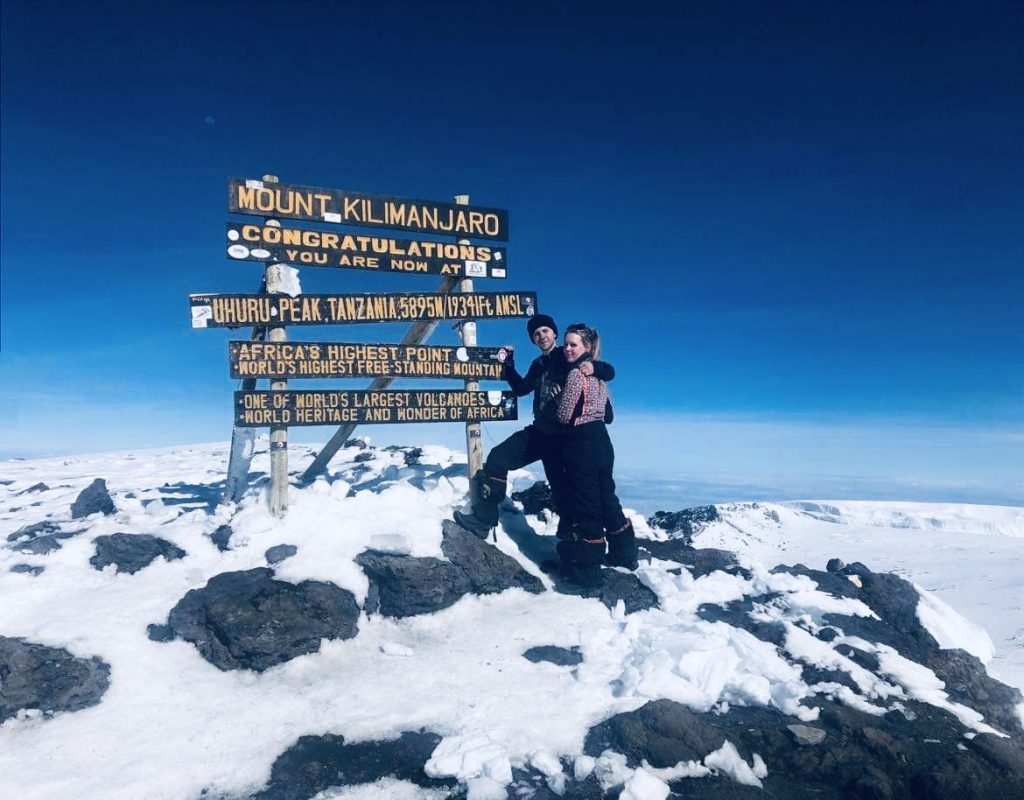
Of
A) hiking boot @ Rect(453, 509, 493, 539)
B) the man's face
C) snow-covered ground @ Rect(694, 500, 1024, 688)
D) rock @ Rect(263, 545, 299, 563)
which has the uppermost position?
the man's face

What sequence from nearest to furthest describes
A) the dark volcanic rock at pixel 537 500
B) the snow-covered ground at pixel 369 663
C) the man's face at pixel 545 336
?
the snow-covered ground at pixel 369 663
the man's face at pixel 545 336
the dark volcanic rock at pixel 537 500

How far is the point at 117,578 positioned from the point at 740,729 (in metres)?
6.65

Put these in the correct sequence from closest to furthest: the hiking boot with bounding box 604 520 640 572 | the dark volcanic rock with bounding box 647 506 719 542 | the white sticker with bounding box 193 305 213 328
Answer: the white sticker with bounding box 193 305 213 328
the hiking boot with bounding box 604 520 640 572
the dark volcanic rock with bounding box 647 506 719 542

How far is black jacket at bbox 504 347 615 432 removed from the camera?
7.81m

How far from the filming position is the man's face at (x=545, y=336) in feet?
27.0

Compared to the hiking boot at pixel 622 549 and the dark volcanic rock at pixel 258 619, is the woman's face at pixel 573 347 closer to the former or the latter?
the hiking boot at pixel 622 549

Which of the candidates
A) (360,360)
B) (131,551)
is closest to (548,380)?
(360,360)

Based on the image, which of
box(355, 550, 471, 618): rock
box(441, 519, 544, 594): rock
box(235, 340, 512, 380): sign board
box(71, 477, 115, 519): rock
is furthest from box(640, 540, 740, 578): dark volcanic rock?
box(71, 477, 115, 519): rock

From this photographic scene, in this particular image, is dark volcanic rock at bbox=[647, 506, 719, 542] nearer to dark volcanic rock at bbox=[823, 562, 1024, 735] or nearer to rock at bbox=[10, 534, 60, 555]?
dark volcanic rock at bbox=[823, 562, 1024, 735]

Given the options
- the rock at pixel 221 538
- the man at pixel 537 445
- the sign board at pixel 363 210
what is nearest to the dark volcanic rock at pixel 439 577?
the man at pixel 537 445

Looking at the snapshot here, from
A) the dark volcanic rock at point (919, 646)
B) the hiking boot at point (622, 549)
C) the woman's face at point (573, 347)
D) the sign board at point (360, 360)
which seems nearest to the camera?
the dark volcanic rock at point (919, 646)

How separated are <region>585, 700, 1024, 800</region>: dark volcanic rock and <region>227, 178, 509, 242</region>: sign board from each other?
660 centimetres

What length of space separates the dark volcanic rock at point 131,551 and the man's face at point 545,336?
5.17m

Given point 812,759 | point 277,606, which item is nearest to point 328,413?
point 277,606
